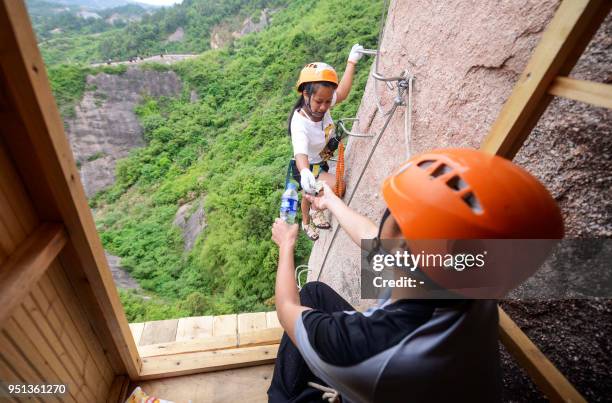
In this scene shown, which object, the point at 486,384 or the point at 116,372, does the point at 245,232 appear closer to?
the point at 116,372

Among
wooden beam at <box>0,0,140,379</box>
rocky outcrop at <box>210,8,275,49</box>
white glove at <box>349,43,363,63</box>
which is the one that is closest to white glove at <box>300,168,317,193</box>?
white glove at <box>349,43,363,63</box>

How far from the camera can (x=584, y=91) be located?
964mm

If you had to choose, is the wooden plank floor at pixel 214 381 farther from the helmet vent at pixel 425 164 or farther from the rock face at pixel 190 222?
the rock face at pixel 190 222

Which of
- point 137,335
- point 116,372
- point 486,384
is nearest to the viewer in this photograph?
point 486,384

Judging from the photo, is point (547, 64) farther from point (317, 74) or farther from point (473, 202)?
point (317, 74)

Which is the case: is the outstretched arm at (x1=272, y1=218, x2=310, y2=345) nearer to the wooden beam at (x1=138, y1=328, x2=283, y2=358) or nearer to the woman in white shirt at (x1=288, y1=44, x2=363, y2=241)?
the woman in white shirt at (x1=288, y1=44, x2=363, y2=241)

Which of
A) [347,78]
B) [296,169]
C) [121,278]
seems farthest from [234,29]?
[296,169]

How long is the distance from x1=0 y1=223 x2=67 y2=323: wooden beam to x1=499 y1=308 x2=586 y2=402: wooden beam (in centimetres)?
181

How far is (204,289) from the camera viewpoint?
1088cm

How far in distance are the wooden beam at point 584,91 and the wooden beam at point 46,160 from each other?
162 centimetres

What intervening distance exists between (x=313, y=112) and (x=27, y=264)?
2.52m

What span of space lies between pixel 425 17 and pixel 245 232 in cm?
925

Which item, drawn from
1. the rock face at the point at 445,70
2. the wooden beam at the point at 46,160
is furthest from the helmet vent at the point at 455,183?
the wooden beam at the point at 46,160

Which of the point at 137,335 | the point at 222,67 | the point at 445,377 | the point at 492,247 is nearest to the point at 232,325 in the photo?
the point at 137,335
